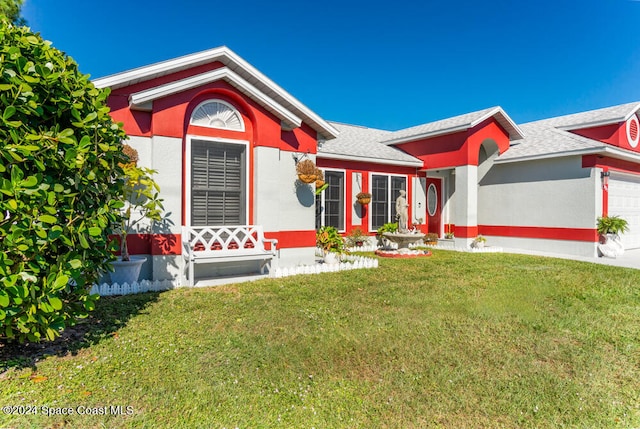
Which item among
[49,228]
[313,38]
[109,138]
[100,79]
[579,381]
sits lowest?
[579,381]

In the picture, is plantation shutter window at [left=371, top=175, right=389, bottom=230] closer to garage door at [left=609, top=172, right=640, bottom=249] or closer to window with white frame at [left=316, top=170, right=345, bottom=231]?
window with white frame at [left=316, top=170, right=345, bottom=231]

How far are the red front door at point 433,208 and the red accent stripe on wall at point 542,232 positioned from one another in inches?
67.5

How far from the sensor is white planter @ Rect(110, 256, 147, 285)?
6906 mm

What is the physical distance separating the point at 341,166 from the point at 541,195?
7934 millimetres

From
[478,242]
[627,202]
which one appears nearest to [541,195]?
[478,242]

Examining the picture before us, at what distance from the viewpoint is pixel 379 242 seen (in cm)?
1477

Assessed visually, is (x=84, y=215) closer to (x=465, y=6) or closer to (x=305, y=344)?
(x=305, y=344)

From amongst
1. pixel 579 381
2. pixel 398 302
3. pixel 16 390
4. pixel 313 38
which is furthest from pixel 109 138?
pixel 313 38

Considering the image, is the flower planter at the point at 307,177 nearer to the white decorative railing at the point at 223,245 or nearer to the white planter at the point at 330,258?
the white decorative railing at the point at 223,245

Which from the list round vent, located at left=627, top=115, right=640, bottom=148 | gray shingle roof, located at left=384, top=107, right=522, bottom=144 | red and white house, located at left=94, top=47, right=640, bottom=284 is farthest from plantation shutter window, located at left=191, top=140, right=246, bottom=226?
round vent, located at left=627, top=115, right=640, bottom=148

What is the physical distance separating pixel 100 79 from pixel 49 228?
5.32 meters

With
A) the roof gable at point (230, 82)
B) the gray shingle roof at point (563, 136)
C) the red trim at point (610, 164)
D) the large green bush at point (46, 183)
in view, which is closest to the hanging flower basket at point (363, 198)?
the roof gable at point (230, 82)

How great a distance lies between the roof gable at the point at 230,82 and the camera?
24.5 feet

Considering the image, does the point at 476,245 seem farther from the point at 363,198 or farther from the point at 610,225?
the point at 363,198
